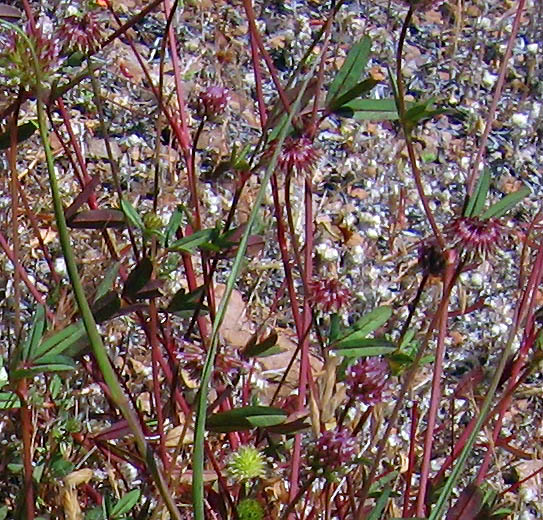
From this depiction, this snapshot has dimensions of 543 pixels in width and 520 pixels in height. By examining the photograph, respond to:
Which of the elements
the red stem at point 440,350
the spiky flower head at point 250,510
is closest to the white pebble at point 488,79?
the red stem at point 440,350

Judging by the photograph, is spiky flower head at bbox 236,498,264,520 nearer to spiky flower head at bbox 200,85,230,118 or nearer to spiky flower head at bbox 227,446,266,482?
spiky flower head at bbox 227,446,266,482

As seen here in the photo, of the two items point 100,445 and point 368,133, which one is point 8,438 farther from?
point 368,133

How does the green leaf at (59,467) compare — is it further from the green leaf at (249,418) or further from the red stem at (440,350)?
the red stem at (440,350)

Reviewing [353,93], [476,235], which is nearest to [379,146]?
[353,93]

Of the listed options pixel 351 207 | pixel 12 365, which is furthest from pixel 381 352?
pixel 351 207

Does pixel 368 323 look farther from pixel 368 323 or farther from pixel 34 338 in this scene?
pixel 34 338
